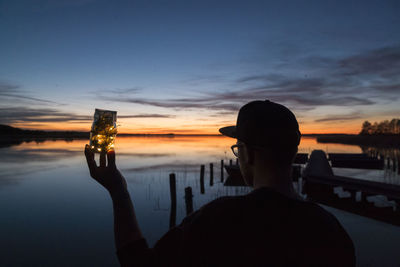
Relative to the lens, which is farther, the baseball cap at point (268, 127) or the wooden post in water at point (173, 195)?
the wooden post in water at point (173, 195)

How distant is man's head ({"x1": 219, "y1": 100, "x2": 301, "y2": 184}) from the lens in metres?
1.36

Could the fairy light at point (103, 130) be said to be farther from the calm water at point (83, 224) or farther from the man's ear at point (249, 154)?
the calm water at point (83, 224)

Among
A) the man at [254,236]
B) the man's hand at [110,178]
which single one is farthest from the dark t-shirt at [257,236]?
the man's hand at [110,178]

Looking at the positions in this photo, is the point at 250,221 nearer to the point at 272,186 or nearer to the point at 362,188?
the point at 272,186

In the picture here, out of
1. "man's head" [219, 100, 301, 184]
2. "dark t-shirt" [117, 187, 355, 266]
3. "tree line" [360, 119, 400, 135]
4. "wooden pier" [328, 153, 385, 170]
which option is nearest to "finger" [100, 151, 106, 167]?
"dark t-shirt" [117, 187, 355, 266]

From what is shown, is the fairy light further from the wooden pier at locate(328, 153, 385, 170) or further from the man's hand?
the wooden pier at locate(328, 153, 385, 170)

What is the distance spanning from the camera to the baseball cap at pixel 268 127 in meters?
1.36

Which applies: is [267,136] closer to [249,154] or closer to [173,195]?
[249,154]

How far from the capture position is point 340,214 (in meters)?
13.0

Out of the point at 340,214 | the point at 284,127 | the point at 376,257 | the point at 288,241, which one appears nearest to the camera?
the point at 288,241

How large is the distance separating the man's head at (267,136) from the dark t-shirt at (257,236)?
0.85 ft

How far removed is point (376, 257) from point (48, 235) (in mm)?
13851

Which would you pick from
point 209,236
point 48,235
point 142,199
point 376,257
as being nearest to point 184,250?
point 209,236

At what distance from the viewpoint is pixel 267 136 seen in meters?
1.36
